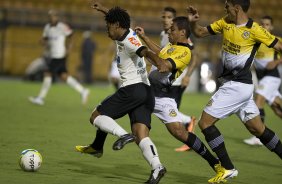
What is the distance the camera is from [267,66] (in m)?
13.4

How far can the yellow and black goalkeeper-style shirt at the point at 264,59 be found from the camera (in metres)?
13.8

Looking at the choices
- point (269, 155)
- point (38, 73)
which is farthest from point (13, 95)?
point (269, 155)

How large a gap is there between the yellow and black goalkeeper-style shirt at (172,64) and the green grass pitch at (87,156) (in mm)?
1168

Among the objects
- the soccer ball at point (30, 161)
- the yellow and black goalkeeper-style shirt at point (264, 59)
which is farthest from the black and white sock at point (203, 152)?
the yellow and black goalkeeper-style shirt at point (264, 59)

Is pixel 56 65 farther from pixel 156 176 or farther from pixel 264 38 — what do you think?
pixel 156 176

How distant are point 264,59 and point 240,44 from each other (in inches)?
195

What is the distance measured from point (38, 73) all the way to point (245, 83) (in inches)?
804

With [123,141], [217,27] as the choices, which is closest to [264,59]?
[217,27]

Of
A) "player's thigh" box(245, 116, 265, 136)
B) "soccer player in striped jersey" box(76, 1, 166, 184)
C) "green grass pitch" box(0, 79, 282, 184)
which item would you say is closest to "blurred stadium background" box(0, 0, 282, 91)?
"green grass pitch" box(0, 79, 282, 184)

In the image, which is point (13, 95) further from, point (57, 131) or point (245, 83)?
point (245, 83)

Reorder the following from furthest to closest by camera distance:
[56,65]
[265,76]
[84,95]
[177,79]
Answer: [56,65]
[84,95]
[265,76]
[177,79]

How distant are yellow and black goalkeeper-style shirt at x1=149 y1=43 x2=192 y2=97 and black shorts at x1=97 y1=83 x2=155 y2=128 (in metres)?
0.51

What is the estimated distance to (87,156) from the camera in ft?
35.9

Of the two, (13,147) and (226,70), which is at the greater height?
(226,70)
